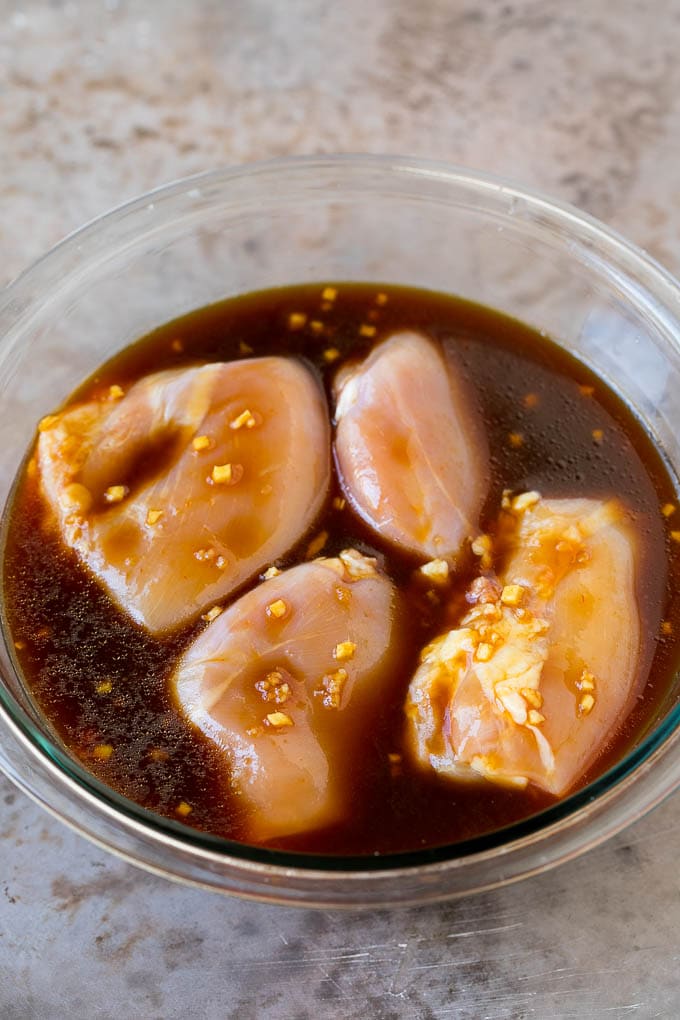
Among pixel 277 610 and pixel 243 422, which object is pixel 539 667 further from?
pixel 243 422

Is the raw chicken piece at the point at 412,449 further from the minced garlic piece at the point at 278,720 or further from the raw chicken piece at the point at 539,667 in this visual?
A: the minced garlic piece at the point at 278,720

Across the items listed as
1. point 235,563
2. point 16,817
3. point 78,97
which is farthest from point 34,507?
point 78,97

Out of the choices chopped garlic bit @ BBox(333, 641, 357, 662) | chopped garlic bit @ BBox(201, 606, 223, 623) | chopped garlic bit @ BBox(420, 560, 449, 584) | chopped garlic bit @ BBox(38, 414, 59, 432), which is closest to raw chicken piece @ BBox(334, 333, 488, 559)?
chopped garlic bit @ BBox(420, 560, 449, 584)

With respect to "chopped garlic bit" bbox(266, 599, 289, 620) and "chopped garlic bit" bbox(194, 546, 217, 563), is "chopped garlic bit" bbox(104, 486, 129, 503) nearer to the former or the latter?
"chopped garlic bit" bbox(194, 546, 217, 563)

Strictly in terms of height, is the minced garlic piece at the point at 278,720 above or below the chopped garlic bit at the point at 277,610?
below

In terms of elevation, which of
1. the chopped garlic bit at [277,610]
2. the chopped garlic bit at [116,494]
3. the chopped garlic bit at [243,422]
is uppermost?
the chopped garlic bit at [243,422]

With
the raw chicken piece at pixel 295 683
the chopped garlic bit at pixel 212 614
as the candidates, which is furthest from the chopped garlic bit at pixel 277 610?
the chopped garlic bit at pixel 212 614

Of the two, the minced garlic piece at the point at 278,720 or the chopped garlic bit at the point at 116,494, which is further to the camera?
the chopped garlic bit at the point at 116,494
